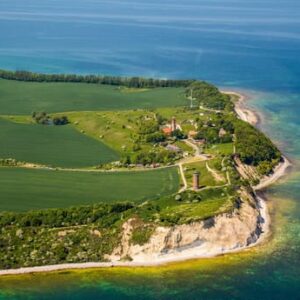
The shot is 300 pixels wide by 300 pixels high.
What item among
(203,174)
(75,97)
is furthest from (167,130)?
(75,97)

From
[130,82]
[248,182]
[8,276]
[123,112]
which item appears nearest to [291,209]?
[248,182]

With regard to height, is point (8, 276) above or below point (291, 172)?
below

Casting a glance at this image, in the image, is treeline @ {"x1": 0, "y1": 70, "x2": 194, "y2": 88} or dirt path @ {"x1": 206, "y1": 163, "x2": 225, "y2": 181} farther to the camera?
treeline @ {"x1": 0, "y1": 70, "x2": 194, "y2": 88}

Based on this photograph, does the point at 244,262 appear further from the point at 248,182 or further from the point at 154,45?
the point at 154,45

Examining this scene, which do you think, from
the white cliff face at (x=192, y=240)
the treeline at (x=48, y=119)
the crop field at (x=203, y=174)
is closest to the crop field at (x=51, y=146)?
the treeline at (x=48, y=119)

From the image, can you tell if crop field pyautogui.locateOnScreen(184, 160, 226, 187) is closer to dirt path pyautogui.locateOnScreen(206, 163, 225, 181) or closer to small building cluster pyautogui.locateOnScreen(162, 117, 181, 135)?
dirt path pyautogui.locateOnScreen(206, 163, 225, 181)

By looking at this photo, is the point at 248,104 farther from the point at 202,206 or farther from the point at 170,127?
the point at 202,206

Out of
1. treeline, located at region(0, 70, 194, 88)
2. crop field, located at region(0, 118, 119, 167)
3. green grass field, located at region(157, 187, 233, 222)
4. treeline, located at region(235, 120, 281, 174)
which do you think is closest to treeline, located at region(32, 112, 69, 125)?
crop field, located at region(0, 118, 119, 167)
